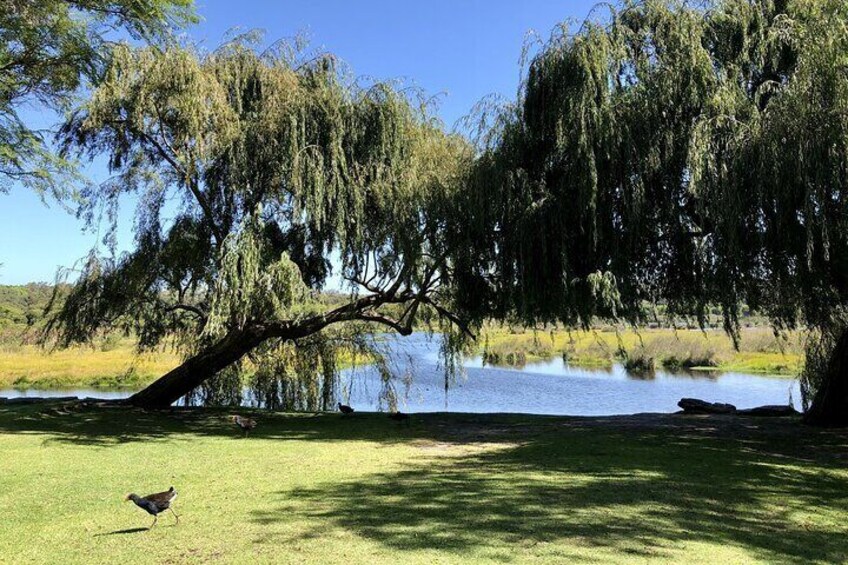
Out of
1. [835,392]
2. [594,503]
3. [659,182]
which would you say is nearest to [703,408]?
[835,392]

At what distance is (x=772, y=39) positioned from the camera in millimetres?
8172

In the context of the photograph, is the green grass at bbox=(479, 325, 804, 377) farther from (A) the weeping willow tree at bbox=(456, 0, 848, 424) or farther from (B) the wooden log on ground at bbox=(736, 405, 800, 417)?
(A) the weeping willow tree at bbox=(456, 0, 848, 424)

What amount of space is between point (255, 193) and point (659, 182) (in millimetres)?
6433

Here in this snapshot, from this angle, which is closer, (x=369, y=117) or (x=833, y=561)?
(x=833, y=561)

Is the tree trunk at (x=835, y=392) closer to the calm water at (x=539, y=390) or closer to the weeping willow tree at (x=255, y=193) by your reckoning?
the calm water at (x=539, y=390)

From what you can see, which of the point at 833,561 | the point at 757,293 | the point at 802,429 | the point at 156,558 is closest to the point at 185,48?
the point at 156,558

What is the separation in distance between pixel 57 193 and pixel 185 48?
3264 mm

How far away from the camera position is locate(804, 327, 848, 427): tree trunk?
940 cm

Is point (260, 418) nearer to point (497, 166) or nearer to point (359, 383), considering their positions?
point (359, 383)

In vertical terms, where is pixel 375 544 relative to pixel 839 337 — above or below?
below

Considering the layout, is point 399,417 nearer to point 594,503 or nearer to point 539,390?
point 594,503

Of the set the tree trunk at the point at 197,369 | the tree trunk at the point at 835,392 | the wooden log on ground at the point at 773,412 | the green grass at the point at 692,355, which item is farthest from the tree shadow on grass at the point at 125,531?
the green grass at the point at 692,355

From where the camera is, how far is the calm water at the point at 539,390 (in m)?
14.6

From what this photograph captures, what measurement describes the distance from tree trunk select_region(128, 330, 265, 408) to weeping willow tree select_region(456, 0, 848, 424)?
4.63 meters
